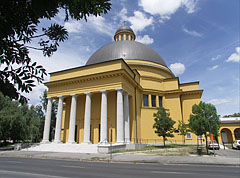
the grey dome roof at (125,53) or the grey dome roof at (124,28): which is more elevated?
the grey dome roof at (124,28)

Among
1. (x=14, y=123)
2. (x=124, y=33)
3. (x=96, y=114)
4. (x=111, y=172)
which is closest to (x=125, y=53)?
(x=124, y=33)

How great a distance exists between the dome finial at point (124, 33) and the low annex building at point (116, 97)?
712 centimetres

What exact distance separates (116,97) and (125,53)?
11377 mm

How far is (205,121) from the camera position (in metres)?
17.1

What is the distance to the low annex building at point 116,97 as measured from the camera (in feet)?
72.0

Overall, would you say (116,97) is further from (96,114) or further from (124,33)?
(124,33)

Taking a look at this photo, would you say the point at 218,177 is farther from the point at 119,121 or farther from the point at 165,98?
the point at 165,98

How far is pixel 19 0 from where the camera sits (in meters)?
2.25

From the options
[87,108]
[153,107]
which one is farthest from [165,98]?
[87,108]

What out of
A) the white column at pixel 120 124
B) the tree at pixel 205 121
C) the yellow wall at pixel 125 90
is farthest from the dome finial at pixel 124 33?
the tree at pixel 205 121

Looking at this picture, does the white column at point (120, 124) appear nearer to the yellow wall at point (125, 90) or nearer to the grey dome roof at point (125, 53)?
the yellow wall at point (125, 90)

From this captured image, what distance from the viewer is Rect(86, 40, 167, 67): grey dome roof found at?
1267 inches

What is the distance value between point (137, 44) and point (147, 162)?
26656 mm

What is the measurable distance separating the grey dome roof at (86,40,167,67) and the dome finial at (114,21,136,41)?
280 inches
